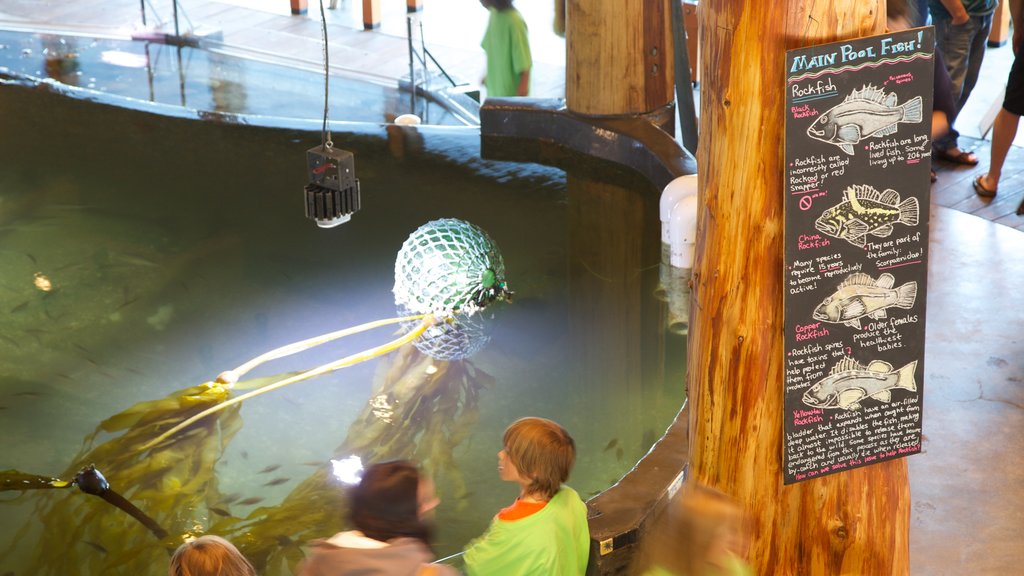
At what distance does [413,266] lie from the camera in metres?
4.54

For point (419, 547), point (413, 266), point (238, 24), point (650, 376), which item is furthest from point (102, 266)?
point (238, 24)

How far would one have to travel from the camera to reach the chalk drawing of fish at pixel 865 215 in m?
2.89

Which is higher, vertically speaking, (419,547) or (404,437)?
(419,547)

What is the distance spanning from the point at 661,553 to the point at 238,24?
8.65 meters

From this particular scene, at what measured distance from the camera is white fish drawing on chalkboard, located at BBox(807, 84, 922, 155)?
2805 mm

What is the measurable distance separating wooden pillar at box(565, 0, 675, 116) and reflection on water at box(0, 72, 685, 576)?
47cm

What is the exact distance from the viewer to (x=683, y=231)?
195 inches

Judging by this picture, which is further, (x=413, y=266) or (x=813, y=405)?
(x=413, y=266)

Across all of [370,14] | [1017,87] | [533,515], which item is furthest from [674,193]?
[370,14]

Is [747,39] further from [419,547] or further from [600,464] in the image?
[600,464]

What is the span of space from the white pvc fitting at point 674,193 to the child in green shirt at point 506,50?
2.18 meters

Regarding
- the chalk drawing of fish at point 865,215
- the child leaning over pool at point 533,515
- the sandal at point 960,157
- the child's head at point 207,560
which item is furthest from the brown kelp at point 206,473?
the sandal at point 960,157

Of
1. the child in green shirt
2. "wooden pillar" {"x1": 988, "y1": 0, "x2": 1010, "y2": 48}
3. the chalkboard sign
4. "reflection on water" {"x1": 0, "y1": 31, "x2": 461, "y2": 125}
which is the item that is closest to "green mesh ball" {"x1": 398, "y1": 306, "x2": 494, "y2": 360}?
the chalkboard sign

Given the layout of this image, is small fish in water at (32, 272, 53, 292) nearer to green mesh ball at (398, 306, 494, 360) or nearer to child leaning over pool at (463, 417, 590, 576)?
green mesh ball at (398, 306, 494, 360)
